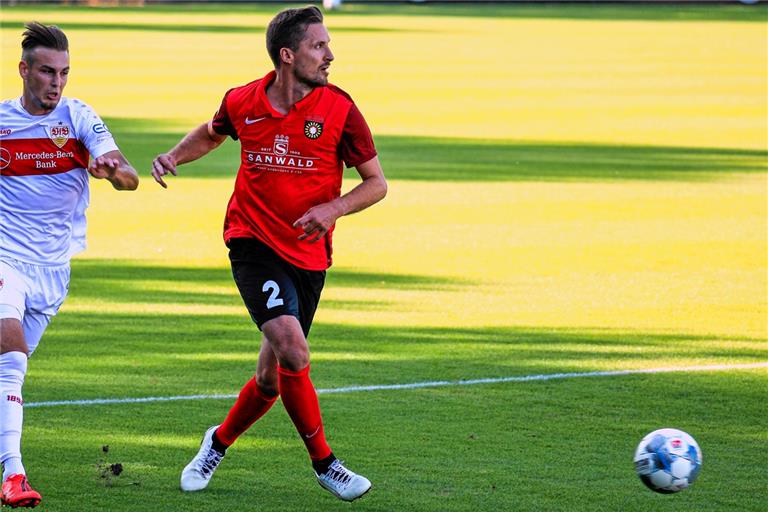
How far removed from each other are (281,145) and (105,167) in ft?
2.68

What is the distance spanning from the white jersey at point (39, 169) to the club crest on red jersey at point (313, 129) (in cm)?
89

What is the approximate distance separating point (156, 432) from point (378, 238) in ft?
22.6

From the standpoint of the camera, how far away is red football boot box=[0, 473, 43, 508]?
6.21 m

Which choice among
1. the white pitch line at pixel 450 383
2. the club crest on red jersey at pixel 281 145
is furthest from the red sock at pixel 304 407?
the white pitch line at pixel 450 383

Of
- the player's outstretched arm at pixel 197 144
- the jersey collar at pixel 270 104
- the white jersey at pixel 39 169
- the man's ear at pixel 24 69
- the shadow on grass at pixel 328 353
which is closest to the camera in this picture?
the man's ear at pixel 24 69

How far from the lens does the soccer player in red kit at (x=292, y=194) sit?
6734 mm

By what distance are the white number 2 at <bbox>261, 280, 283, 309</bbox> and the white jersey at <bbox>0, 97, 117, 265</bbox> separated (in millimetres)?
962

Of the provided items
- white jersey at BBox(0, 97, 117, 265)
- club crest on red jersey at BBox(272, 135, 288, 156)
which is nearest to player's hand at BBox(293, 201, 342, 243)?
club crest on red jersey at BBox(272, 135, 288, 156)

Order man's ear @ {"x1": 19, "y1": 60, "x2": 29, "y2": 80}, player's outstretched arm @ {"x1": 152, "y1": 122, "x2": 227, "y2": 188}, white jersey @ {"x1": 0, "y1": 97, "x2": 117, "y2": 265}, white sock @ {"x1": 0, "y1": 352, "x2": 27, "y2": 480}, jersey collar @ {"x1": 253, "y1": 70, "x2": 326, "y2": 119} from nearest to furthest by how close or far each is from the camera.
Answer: white sock @ {"x1": 0, "y1": 352, "x2": 27, "y2": 480}, man's ear @ {"x1": 19, "y1": 60, "x2": 29, "y2": 80}, white jersey @ {"x1": 0, "y1": 97, "x2": 117, "y2": 265}, jersey collar @ {"x1": 253, "y1": 70, "x2": 326, "y2": 119}, player's outstretched arm @ {"x1": 152, "y1": 122, "x2": 227, "y2": 188}

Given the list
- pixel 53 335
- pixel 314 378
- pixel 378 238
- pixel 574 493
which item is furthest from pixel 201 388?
pixel 378 238

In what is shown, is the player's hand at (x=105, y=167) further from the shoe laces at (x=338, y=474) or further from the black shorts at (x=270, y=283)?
the shoe laces at (x=338, y=474)

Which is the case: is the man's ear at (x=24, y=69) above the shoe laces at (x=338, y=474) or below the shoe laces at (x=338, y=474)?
above

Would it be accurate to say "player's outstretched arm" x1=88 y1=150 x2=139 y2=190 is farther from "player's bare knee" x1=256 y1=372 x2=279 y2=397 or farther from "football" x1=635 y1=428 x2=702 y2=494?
"football" x1=635 y1=428 x2=702 y2=494

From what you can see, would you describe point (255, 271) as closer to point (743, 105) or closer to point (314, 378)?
point (314, 378)
